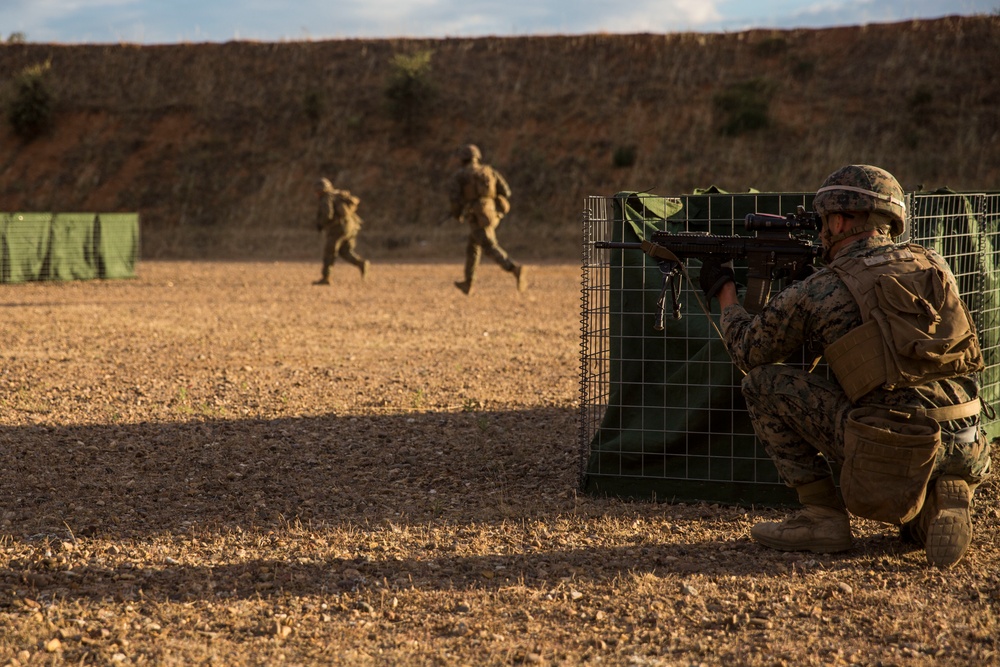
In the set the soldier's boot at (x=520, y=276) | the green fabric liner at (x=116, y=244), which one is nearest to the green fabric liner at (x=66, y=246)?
the green fabric liner at (x=116, y=244)

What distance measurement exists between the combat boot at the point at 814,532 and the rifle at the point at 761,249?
3.00 feet

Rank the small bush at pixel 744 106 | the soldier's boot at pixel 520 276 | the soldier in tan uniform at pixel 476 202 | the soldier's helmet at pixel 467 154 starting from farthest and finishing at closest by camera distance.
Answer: the small bush at pixel 744 106, the soldier's boot at pixel 520 276, the soldier in tan uniform at pixel 476 202, the soldier's helmet at pixel 467 154

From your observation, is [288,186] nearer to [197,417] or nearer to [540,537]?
[197,417]

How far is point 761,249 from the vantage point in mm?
4367

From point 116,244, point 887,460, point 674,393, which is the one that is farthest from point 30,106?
point 887,460

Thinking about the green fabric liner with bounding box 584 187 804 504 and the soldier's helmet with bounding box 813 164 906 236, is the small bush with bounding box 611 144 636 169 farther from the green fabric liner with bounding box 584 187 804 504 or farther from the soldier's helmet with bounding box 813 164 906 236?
the soldier's helmet with bounding box 813 164 906 236

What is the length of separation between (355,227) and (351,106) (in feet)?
72.5

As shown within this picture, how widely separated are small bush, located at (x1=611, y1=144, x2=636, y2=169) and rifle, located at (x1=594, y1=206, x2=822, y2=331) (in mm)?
30737

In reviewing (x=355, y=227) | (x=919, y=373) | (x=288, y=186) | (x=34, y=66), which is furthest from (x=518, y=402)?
(x=34, y=66)

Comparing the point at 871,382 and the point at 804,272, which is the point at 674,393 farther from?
the point at 871,382

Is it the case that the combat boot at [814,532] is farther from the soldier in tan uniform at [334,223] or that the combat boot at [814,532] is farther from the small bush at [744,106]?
the small bush at [744,106]

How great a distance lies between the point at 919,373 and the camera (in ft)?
12.6

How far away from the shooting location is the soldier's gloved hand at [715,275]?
14.4 ft

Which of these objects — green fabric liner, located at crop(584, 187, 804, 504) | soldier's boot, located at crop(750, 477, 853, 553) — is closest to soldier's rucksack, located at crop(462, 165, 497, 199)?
green fabric liner, located at crop(584, 187, 804, 504)
